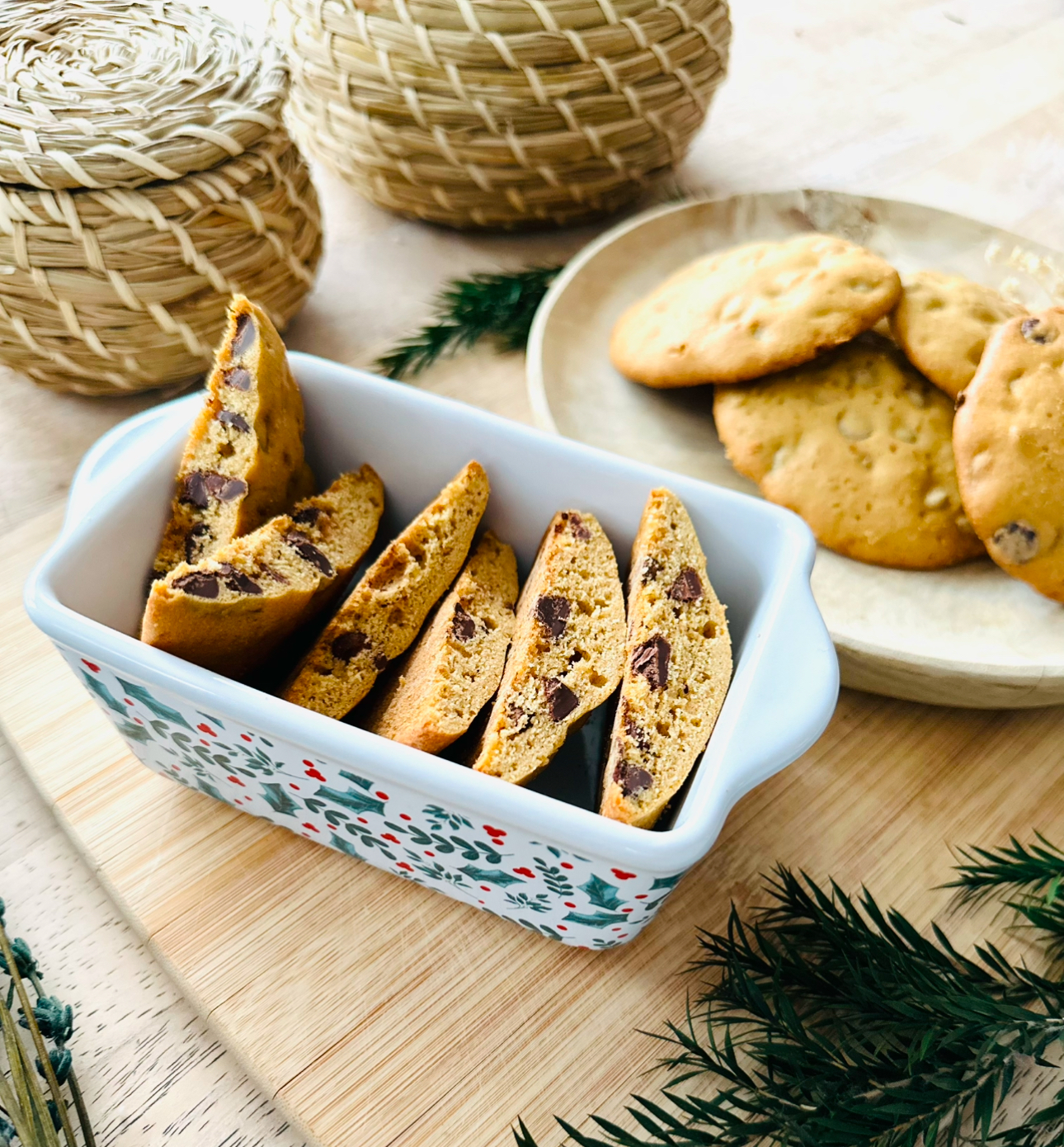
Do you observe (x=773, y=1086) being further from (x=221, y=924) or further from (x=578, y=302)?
(x=578, y=302)

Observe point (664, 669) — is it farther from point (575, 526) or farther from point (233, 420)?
point (233, 420)

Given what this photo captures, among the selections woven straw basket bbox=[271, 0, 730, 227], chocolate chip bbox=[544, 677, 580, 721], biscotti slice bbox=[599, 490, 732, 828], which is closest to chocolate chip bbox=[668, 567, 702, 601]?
biscotti slice bbox=[599, 490, 732, 828]

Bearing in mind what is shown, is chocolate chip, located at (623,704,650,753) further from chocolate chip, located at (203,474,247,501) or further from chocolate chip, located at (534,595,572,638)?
chocolate chip, located at (203,474,247,501)

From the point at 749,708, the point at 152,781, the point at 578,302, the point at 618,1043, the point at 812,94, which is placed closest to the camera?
the point at 749,708

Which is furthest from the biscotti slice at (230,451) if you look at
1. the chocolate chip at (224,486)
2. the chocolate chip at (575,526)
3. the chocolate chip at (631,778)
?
the chocolate chip at (631,778)

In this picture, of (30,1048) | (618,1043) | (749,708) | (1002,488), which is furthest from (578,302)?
(30,1048)

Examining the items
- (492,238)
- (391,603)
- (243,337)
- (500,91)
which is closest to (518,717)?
(391,603)
